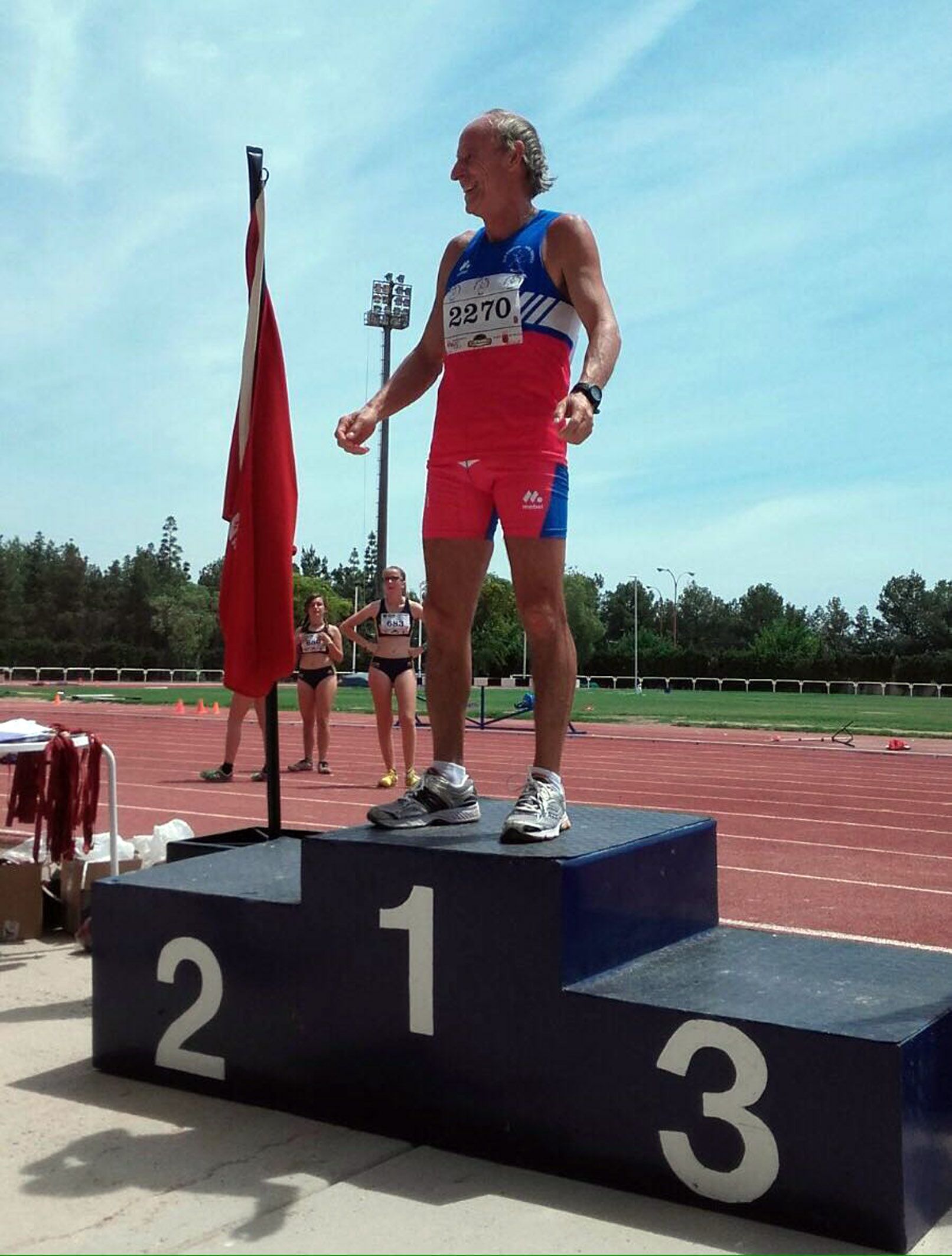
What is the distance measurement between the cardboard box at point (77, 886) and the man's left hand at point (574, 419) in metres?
3.04

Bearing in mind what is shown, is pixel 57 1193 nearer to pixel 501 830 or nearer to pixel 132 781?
pixel 501 830

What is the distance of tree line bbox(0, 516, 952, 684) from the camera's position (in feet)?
246

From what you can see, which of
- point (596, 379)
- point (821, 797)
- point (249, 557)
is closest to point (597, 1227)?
point (596, 379)

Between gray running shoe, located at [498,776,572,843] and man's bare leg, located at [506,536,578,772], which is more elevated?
man's bare leg, located at [506,536,578,772]

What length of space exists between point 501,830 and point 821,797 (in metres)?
8.28

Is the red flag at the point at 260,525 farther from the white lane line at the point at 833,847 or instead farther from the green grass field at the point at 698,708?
the green grass field at the point at 698,708

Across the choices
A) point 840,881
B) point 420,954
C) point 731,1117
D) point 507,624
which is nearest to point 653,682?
point 507,624

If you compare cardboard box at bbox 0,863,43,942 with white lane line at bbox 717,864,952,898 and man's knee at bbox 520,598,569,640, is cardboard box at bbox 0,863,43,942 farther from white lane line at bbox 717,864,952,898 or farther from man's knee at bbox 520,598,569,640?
white lane line at bbox 717,864,952,898

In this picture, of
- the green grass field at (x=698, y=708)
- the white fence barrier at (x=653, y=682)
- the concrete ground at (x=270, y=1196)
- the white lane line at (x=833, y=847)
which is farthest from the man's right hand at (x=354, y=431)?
the white fence barrier at (x=653, y=682)

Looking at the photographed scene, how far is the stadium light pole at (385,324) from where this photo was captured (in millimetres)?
49938

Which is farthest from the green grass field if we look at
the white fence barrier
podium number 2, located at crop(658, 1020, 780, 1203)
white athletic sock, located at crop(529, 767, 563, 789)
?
podium number 2, located at crop(658, 1020, 780, 1203)

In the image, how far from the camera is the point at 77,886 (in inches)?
202

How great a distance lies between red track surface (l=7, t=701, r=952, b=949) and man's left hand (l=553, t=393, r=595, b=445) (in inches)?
115

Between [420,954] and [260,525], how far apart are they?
2.09m
